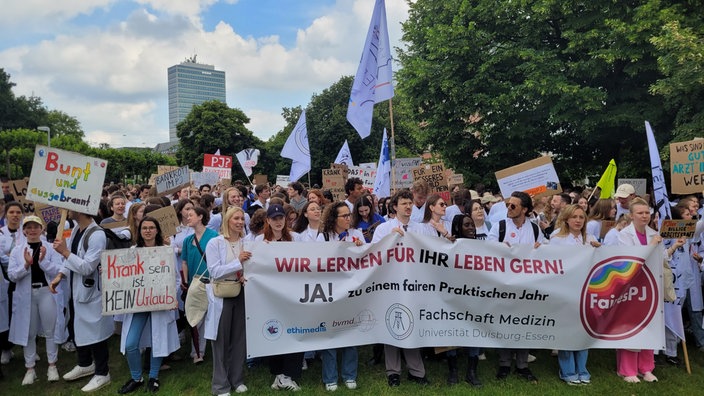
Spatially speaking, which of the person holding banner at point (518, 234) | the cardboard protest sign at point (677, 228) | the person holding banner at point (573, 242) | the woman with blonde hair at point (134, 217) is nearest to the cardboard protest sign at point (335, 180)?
the woman with blonde hair at point (134, 217)

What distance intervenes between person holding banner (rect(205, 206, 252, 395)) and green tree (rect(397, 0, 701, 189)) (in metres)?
14.2

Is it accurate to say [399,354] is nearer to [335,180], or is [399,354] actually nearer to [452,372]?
[452,372]

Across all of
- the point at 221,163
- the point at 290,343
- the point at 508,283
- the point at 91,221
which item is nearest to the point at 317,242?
the point at 290,343

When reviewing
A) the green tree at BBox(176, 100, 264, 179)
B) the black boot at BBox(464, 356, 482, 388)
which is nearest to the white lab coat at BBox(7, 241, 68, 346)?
the black boot at BBox(464, 356, 482, 388)

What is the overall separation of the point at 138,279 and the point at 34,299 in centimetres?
160

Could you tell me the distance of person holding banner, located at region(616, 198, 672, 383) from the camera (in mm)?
5551

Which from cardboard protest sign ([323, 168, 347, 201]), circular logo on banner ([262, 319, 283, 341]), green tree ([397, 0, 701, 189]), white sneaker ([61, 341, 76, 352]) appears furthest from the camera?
green tree ([397, 0, 701, 189])

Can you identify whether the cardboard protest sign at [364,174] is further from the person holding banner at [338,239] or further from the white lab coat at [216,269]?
the white lab coat at [216,269]

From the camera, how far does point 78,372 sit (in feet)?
19.1

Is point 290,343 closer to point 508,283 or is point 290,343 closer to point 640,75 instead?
point 508,283

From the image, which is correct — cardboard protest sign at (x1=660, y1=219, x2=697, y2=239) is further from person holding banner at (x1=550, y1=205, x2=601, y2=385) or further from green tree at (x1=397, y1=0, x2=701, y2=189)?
green tree at (x1=397, y1=0, x2=701, y2=189)

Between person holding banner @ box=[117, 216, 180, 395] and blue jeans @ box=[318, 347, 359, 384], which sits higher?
person holding banner @ box=[117, 216, 180, 395]

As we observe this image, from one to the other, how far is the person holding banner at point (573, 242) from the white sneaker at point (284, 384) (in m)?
3.05

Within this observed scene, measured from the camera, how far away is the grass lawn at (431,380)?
530 centimetres
